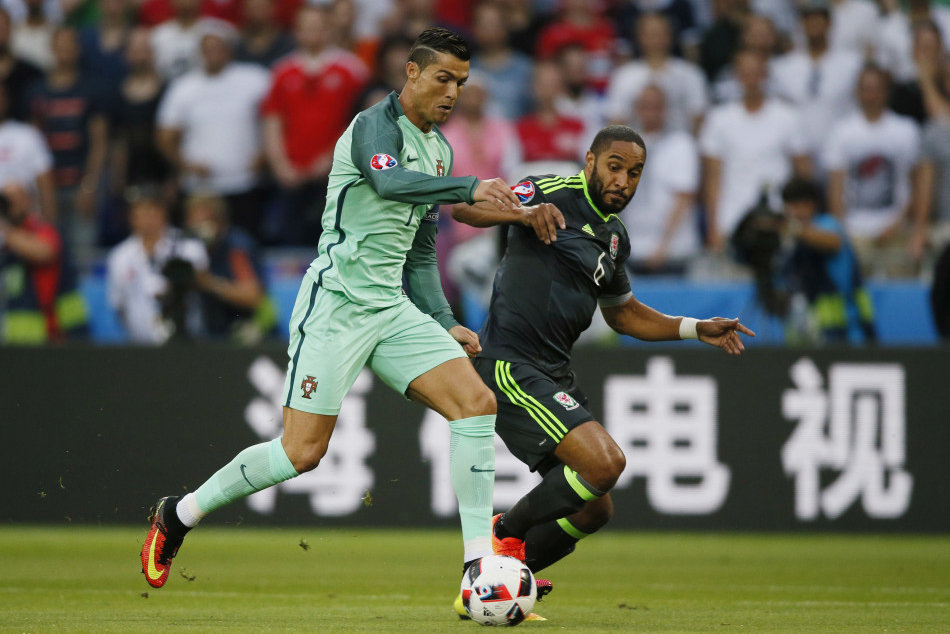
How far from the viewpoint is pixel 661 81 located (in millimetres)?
11602

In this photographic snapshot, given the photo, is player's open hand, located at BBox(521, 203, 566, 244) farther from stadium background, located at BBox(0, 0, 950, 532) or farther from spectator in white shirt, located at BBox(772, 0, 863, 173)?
spectator in white shirt, located at BBox(772, 0, 863, 173)

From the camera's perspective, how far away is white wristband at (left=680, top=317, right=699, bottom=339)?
20.6 ft

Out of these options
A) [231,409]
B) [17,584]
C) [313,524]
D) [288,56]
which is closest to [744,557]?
[313,524]

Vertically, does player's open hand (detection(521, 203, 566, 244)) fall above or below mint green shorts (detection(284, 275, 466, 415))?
above

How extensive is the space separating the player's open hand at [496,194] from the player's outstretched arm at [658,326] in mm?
1514

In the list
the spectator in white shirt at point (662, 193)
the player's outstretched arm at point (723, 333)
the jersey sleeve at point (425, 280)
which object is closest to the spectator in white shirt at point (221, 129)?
the spectator in white shirt at point (662, 193)

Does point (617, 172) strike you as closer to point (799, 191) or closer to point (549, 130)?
point (799, 191)

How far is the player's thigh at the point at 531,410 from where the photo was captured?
598 cm

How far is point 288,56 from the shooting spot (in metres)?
12.1

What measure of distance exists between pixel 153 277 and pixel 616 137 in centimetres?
539

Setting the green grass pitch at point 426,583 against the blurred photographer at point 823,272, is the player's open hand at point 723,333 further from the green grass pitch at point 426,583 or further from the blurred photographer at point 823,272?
the blurred photographer at point 823,272

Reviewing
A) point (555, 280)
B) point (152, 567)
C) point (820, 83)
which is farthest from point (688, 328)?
point (820, 83)

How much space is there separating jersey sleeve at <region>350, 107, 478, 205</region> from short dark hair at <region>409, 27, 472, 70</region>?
30 cm

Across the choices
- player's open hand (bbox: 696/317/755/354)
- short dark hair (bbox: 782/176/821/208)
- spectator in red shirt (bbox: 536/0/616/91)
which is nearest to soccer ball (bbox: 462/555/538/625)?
player's open hand (bbox: 696/317/755/354)
